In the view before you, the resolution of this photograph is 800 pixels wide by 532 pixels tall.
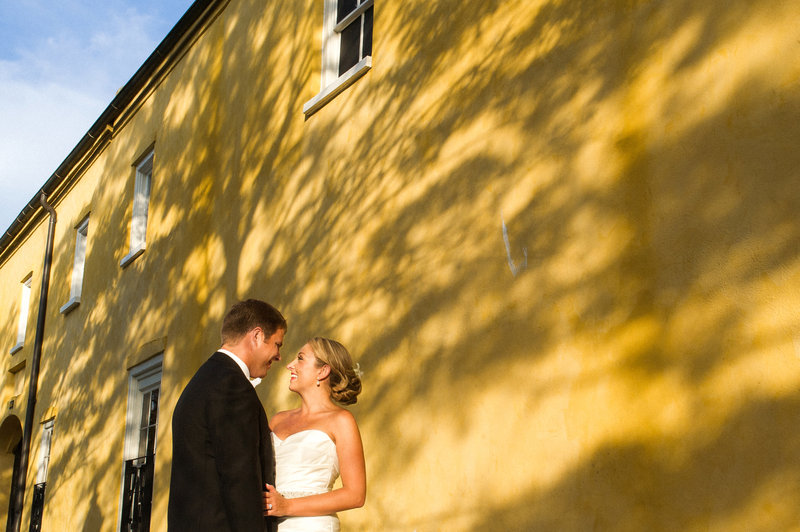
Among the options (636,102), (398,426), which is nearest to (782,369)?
(636,102)

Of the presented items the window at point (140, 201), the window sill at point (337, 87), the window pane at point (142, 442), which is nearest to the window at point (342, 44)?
the window sill at point (337, 87)

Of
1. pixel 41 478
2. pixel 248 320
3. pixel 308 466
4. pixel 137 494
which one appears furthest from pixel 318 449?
pixel 41 478

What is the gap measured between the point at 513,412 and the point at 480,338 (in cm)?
59

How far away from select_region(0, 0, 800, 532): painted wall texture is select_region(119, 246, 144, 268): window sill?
10.6 feet

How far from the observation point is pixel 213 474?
12.0ft

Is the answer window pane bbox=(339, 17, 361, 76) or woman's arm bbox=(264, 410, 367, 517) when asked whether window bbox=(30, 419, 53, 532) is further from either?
woman's arm bbox=(264, 410, 367, 517)

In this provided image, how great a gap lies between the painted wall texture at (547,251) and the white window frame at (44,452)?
8.17 metres

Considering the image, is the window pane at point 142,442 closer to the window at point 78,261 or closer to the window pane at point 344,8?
the window at point 78,261

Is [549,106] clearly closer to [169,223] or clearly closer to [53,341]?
[169,223]

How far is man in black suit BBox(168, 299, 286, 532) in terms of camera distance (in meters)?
3.60

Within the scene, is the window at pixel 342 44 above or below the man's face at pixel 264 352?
above

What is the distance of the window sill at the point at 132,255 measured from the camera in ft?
40.0

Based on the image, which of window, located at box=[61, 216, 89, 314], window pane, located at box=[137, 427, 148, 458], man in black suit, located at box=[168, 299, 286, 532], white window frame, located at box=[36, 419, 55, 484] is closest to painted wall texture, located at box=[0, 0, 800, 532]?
man in black suit, located at box=[168, 299, 286, 532]

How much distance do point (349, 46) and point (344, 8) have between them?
477mm
